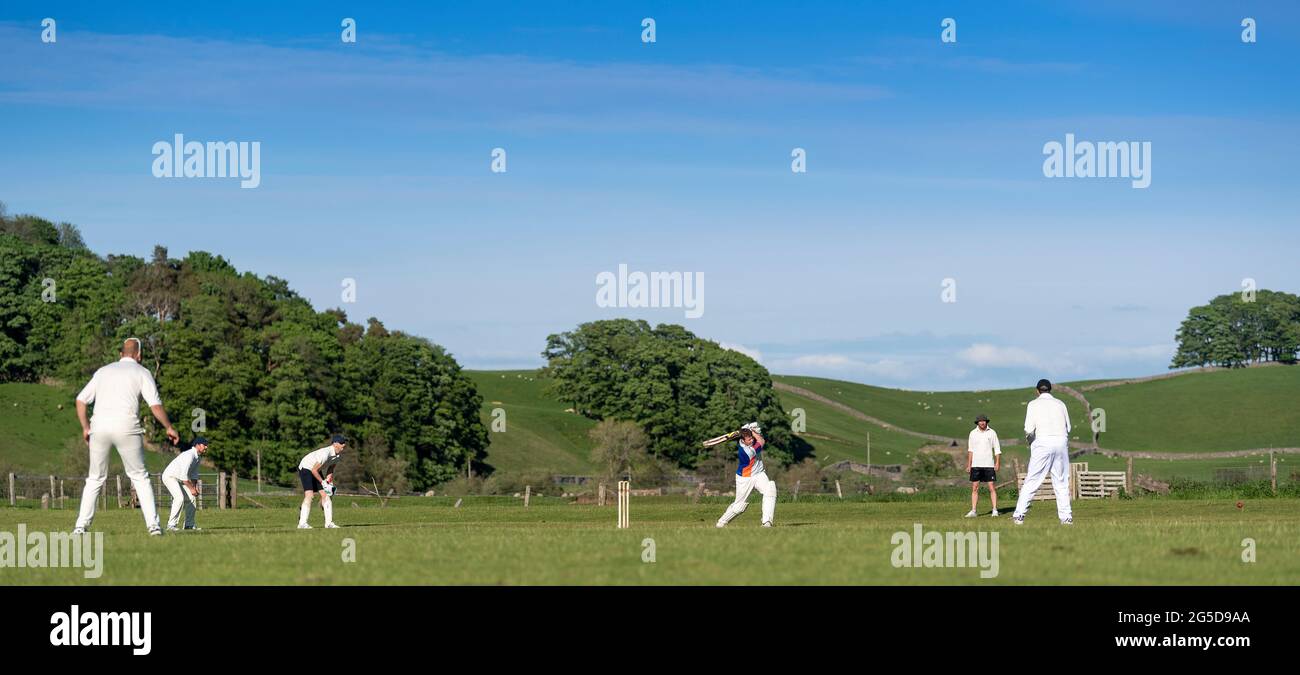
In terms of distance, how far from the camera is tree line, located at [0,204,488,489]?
92.6m

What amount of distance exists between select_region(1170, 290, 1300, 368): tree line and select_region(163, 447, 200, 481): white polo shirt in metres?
181

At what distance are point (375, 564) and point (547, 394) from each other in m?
122

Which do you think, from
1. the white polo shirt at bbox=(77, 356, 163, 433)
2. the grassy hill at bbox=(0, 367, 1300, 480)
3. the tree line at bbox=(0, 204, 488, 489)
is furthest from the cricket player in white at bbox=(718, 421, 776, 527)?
the grassy hill at bbox=(0, 367, 1300, 480)

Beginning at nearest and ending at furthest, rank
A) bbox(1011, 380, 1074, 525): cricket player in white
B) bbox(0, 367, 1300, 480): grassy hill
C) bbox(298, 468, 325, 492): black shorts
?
bbox(1011, 380, 1074, 525): cricket player in white → bbox(298, 468, 325, 492): black shorts → bbox(0, 367, 1300, 480): grassy hill

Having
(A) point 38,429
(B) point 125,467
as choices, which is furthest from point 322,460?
(A) point 38,429

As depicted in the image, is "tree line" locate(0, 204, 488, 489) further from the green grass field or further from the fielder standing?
the green grass field

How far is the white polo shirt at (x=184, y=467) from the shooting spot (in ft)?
92.1

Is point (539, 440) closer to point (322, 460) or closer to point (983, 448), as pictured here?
point (983, 448)

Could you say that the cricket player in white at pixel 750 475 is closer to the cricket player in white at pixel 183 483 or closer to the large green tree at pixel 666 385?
the cricket player in white at pixel 183 483

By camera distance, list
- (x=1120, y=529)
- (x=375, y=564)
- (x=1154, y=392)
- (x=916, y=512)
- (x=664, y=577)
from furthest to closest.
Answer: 1. (x=1154, y=392)
2. (x=916, y=512)
3. (x=1120, y=529)
4. (x=375, y=564)
5. (x=664, y=577)

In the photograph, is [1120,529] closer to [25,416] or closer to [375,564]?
[375,564]

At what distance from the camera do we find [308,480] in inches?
1223

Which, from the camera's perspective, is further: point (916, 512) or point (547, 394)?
point (547, 394)
